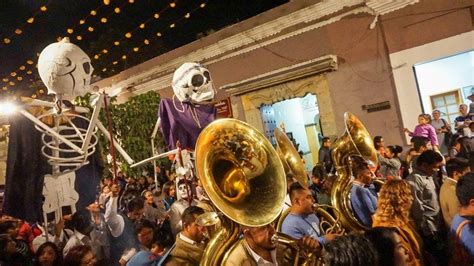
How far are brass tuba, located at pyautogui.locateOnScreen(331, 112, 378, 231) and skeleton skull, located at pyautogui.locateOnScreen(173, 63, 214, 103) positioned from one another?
171cm

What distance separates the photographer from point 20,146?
13.7ft

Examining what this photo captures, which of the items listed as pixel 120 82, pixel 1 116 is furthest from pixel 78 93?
pixel 120 82

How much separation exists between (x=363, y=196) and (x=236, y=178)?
5.73 feet

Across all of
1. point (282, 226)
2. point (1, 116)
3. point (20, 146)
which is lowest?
point (282, 226)

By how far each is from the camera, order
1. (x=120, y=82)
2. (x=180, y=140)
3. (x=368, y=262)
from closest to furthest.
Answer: (x=368, y=262)
(x=180, y=140)
(x=120, y=82)

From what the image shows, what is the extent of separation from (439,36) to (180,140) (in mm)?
6335

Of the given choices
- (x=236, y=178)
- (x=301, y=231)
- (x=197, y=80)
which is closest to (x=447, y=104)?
(x=197, y=80)

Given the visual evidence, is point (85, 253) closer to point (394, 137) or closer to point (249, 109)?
point (394, 137)

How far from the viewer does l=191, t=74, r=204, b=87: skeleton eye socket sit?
18.0 ft

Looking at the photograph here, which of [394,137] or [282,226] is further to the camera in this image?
[394,137]

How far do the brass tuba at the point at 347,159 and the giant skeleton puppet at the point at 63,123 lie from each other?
2588 millimetres

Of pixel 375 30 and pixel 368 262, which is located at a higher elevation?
pixel 375 30

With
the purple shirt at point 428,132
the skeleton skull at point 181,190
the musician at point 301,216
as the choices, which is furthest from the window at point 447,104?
the musician at point 301,216

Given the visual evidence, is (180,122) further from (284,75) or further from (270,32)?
(270,32)
